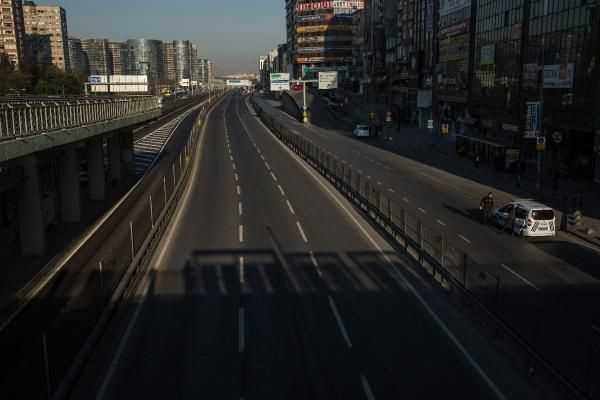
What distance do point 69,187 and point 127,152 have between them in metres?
16.5

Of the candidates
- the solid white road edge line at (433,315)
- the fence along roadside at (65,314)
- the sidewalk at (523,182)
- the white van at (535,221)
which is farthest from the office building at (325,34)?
the fence along roadside at (65,314)

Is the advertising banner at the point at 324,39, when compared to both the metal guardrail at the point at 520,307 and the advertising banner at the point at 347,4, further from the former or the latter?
the metal guardrail at the point at 520,307

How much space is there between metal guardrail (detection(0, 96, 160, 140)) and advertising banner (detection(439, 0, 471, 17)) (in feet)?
153

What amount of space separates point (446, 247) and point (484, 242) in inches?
277

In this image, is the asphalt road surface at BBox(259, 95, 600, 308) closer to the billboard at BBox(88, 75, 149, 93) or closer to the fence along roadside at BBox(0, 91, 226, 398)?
the fence along roadside at BBox(0, 91, 226, 398)

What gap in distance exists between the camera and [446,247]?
16516 mm

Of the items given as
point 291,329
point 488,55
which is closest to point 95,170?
point 291,329

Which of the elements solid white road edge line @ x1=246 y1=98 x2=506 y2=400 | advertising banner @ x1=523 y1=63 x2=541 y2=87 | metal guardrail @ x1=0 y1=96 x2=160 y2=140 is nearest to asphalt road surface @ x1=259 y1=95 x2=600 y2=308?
solid white road edge line @ x1=246 y1=98 x2=506 y2=400

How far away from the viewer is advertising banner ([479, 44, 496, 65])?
58844 millimetres

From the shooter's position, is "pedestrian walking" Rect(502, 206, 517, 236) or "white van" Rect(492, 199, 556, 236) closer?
"white van" Rect(492, 199, 556, 236)

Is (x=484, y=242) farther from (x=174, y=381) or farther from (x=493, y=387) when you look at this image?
(x=174, y=381)

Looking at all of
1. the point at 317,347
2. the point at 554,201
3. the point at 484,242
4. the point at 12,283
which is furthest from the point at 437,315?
the point at 554,201

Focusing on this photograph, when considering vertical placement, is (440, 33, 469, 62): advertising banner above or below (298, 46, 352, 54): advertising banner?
below

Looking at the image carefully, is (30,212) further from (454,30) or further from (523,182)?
(454,30)
